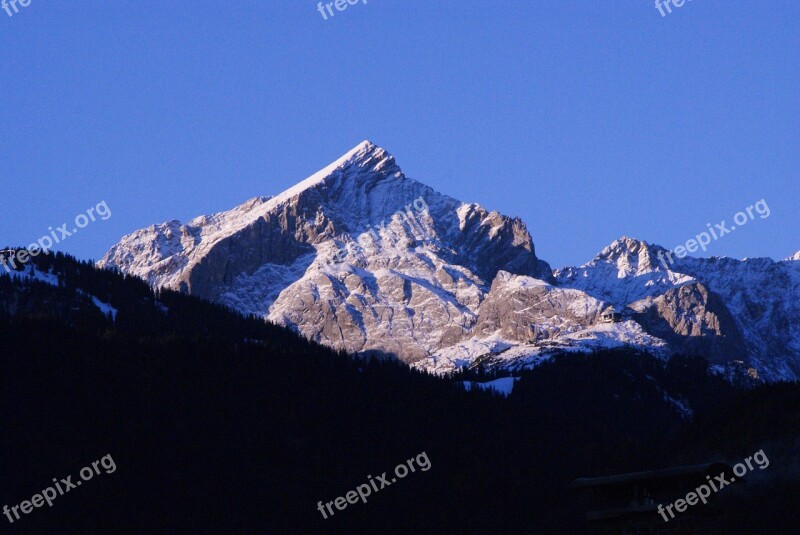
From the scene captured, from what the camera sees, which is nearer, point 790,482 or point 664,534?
point 664,534

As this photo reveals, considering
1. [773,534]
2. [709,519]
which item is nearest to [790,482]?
[773,534]

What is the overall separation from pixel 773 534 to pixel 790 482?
31.6 meters

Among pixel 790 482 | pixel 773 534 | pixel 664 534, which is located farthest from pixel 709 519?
pixel 790 482

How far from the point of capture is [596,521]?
45.7 meters

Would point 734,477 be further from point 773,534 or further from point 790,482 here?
point 790,482

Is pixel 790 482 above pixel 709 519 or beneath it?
above

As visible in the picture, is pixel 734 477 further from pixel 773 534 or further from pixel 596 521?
pixel 773 534

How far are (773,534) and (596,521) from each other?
390 ft

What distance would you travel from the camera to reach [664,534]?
150ft

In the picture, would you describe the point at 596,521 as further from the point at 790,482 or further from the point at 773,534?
the point at 790,482

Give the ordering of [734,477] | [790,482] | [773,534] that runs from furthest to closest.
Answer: [790,482]
[773,534]
[734,477]

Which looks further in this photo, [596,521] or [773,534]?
[773,534]

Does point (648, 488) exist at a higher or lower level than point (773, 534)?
lower

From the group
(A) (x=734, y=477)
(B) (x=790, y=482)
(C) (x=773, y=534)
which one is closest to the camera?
(A) (x=734, y=477)
